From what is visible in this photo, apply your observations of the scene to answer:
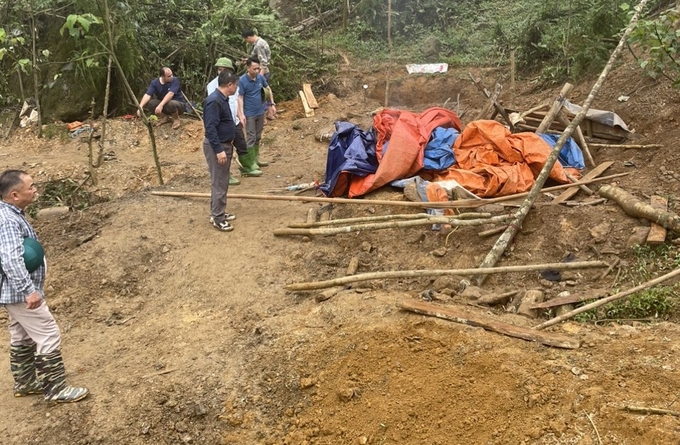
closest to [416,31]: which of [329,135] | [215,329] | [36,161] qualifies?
[329,135]

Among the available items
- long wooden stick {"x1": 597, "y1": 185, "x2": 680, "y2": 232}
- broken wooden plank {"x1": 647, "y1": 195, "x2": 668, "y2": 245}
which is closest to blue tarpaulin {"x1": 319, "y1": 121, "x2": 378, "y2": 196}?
long wooden stick {"x1": 597, "y1": 185, "x2": 680, "y2": 232}

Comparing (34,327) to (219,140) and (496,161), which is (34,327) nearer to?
(219,140)

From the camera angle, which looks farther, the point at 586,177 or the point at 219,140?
the point at 586,177

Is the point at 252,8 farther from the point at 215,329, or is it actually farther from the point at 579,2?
the point at 215,329

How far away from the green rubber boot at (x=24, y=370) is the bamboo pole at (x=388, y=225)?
2983 mm

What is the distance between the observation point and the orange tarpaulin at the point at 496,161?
20.7ft

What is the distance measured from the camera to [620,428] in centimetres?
287

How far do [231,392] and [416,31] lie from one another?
12132 mm

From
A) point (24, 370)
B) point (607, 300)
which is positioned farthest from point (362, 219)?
point (24, 370)

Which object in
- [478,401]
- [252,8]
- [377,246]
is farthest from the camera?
[252,8]

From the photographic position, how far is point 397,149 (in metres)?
6.82

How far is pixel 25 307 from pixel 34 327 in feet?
0.58

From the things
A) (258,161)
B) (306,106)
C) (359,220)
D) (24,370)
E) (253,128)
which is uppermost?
(253,128)

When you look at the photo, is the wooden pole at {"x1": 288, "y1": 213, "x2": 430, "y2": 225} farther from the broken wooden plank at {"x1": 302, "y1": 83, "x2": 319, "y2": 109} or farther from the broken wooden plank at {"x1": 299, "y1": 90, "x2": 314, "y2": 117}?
the broken wooden plank at {"x1": 302, "y1": 83, "x2": 319, "y2": 109}
